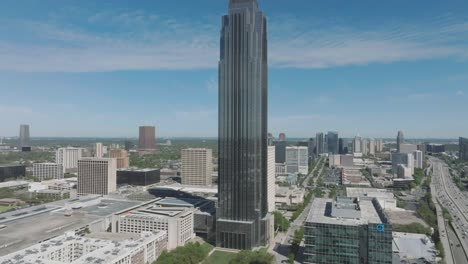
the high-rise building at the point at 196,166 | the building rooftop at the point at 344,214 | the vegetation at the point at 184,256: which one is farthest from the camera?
the high-rise building at the point at 196,166

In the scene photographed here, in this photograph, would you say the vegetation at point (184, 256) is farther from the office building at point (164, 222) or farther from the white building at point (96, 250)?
the office building at point (164, 222)

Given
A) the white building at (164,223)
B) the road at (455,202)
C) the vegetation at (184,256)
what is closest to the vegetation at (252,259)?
the vegetation at (184,256)

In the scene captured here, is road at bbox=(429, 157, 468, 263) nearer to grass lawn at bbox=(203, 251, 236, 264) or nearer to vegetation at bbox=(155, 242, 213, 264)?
grass lawn at bbox=(203, 251, 236, 264)

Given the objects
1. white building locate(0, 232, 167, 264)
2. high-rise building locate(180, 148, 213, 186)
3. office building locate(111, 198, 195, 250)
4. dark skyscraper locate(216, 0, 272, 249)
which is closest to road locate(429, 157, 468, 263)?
dark skyscraper locate(216, 0, 272, 249)

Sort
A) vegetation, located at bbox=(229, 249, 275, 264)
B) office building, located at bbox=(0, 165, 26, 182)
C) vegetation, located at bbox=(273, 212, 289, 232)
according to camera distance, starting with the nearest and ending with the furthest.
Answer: vegetation, located at bbox=(229, 249, 275, 264)
vegetation, located at bbox=(273, 212, 289, 232)
office building, located at bbox=(0, 165, 26, 182)

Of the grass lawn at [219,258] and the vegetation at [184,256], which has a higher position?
the vegetation at [184,256]

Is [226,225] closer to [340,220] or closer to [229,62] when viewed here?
[340,220]
